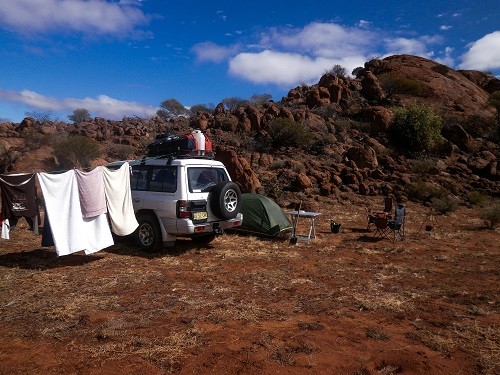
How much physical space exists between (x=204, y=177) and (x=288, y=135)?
697 inches

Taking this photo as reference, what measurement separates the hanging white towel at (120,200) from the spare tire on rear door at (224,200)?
1.75m

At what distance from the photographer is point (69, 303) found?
536cm

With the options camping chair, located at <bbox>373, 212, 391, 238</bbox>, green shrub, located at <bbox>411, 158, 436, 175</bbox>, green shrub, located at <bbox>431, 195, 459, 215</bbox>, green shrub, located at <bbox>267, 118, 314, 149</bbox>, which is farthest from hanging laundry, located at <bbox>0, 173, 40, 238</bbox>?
green shrub, located at <bbox>411, 158, 436, 175</bbox>

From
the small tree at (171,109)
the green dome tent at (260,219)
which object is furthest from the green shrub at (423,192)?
the small tree at (171,109)

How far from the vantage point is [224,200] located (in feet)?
26.7

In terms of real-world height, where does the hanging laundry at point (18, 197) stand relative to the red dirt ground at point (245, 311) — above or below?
above

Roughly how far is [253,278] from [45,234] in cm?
389

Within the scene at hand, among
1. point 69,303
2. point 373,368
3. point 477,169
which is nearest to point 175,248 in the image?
point 69,303

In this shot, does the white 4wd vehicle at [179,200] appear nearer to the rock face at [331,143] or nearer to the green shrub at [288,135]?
the rock face at [331,143]

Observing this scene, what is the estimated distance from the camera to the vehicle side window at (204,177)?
26.2 feet

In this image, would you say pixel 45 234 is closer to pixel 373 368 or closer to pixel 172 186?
pixel 172 186

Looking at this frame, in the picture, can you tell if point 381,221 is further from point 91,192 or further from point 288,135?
point 288,135

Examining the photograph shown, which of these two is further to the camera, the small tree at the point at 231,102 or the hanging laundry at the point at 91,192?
the small tree at the point at 231,102

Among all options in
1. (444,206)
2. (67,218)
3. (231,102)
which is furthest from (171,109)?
(67,218)
